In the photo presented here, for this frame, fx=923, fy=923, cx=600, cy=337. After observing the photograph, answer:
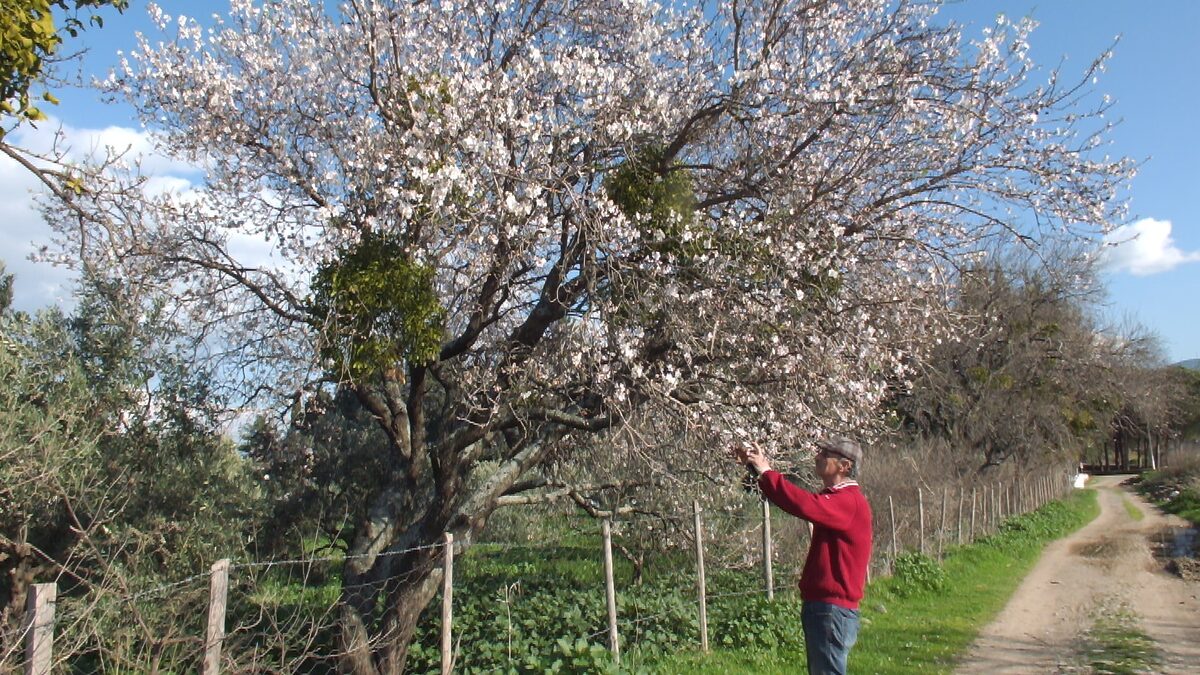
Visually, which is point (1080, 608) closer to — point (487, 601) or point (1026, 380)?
point (487, 601)

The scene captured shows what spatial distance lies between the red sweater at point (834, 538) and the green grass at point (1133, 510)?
109ft

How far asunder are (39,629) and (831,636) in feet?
11.9

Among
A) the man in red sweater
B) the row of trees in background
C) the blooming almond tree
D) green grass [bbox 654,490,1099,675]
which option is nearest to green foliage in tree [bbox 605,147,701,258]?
the blooming almond tree

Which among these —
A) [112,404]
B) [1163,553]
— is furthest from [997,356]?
[112,404]

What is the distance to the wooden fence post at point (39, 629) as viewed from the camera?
3.89 m

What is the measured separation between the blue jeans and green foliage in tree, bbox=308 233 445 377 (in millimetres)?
4365

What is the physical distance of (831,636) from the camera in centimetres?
468

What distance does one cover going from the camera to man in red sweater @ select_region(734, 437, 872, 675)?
461cm

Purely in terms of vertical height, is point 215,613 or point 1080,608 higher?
point 215,613

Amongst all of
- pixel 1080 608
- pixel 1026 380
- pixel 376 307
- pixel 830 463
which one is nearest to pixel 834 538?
pixel 830 463

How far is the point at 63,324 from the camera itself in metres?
9.16

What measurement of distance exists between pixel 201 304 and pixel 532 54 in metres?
4.47

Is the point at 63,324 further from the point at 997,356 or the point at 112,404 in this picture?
the point at 997,356

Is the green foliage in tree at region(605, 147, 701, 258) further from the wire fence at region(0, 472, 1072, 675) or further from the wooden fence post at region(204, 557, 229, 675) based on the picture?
the wooden fence post at region(204, 557, 229, 675)
